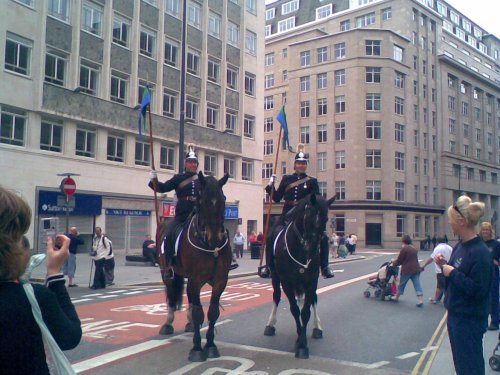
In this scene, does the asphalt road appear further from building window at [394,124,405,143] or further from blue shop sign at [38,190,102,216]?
building window at [394,124,405,143]

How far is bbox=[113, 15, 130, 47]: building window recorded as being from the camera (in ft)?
102

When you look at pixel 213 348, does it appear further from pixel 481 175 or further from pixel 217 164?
pixel 481 175

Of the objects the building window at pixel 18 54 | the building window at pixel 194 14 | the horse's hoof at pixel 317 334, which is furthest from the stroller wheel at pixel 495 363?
the building window at pixel 194 14

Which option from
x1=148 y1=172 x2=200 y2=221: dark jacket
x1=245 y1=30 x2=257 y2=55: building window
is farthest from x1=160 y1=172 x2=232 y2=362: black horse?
x1=245 y1=30 x2=257 y2=55: building window

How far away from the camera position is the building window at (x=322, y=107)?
207 feet

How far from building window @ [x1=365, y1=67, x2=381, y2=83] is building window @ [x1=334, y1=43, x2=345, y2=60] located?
3530 mm

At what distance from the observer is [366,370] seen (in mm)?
6551


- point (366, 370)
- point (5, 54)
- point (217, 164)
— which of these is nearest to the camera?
point (366, 370)

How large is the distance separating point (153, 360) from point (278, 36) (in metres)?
70.0

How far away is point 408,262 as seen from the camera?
14312 millimetres

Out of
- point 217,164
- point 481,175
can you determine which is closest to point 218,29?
point 217,164

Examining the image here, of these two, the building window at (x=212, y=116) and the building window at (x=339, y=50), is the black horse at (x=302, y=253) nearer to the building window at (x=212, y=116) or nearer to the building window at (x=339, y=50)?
the building window at (x=212, y=116)

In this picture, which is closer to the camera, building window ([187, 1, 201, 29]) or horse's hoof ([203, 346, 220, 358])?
horse's hoof ([203, 346, 220, 358])

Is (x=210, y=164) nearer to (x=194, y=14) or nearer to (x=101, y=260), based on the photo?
(x=194, y=14)
